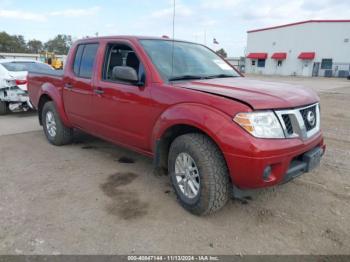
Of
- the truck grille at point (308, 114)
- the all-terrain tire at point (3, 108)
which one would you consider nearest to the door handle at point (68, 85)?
the truck grille at point (308, 114)

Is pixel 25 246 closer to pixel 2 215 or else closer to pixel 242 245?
pixel 2 215

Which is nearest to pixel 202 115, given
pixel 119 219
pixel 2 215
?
pixel 119 219

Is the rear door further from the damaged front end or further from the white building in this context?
the white building

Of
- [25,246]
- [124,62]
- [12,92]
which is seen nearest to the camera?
[25,246]

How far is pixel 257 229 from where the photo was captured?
9.95 ft

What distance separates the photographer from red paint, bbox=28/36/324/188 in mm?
2756

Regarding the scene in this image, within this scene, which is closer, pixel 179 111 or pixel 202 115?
pixel 202 115

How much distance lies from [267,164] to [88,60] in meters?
3.21

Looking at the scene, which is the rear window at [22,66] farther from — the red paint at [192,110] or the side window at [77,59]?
the red paint at [192,110]

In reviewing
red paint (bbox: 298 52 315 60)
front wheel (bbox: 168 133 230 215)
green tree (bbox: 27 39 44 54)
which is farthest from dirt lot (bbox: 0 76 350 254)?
green tree (bbox: 27 39 44 54)

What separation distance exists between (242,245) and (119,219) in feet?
4.04

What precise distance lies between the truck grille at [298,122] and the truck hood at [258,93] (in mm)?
61

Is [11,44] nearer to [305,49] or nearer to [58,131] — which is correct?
[305,49]

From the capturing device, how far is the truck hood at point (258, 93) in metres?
Result: 2.85
